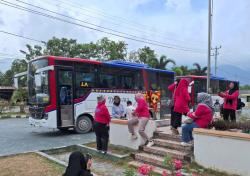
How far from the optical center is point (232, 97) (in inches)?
378

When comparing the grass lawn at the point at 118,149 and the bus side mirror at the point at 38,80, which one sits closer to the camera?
the grass lawn at the point at 118,149

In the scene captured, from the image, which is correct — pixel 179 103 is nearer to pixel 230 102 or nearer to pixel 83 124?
pixel 230 102

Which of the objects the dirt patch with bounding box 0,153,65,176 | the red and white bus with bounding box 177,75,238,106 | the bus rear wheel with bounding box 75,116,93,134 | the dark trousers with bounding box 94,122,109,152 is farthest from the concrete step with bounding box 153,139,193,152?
the red and white bus with bounding box 177,75,238,106

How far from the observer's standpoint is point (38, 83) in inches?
531

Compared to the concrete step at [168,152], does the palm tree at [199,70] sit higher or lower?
higher

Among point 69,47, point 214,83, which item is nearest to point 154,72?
point 214,83

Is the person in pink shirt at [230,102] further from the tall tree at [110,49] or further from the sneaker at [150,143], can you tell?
the tall tree at [110,49]

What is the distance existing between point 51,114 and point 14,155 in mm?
3878

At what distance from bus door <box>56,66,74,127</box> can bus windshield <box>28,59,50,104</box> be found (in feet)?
1.66

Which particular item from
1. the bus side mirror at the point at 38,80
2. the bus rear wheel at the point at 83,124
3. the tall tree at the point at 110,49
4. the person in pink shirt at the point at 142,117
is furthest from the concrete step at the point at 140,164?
the tall tree at the point at 110,49

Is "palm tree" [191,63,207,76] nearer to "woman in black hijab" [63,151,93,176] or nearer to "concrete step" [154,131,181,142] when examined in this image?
"concrete step" [154,131,181,142]

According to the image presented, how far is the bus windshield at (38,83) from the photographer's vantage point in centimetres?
1305

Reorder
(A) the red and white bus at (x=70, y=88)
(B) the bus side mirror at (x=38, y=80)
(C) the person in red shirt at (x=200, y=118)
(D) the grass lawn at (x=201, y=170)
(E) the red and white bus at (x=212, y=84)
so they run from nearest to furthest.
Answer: (D) the grass lawn at (x=201, y=170), (C) the person in red shirt at (x=200, y=118), (A) the red and white bus at (x=70, y=88), (B) the bus side mirror at (x=38, y=80), (E) the red and white bus at (x=212, y=84)

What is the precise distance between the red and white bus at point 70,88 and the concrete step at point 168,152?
551 cm
